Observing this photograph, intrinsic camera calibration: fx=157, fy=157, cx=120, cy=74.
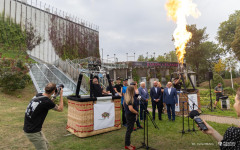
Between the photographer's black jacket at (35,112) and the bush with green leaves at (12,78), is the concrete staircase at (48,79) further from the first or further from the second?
the photographer's black jacket at (35,112)

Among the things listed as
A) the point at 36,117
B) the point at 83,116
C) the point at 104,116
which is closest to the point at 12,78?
the point at 83,116

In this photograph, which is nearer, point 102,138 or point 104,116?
point 102,138

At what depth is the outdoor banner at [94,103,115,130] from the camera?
5.71m

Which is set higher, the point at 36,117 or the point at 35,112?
the point at 35,112

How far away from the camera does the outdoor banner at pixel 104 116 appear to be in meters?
5.71

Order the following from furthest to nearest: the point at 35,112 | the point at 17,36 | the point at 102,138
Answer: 1. the point at 17,36
2. the point at 102,138
3. the point at 35,112

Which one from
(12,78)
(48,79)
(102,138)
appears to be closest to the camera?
(102,138)

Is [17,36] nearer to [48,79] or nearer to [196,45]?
[48,79]

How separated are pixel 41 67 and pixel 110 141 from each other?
1684 cm

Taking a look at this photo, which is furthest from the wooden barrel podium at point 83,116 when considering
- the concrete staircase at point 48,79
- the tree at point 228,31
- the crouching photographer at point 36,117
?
the tree at point 228,31

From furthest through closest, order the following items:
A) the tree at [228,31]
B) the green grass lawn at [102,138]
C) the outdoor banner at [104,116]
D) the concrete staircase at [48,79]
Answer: the tree at [228,31] < the concrete staircase at [48,79] < the outdoor banner at [104,116] < the green grass lawn at [102,138]

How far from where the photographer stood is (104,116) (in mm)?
5910

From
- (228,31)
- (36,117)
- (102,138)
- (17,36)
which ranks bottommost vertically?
(102,138)

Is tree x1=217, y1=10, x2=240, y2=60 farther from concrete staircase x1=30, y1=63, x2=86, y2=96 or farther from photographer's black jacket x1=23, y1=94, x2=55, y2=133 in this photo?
photographer's black jacket x1=23, y1=94, x2=55, y2=133
